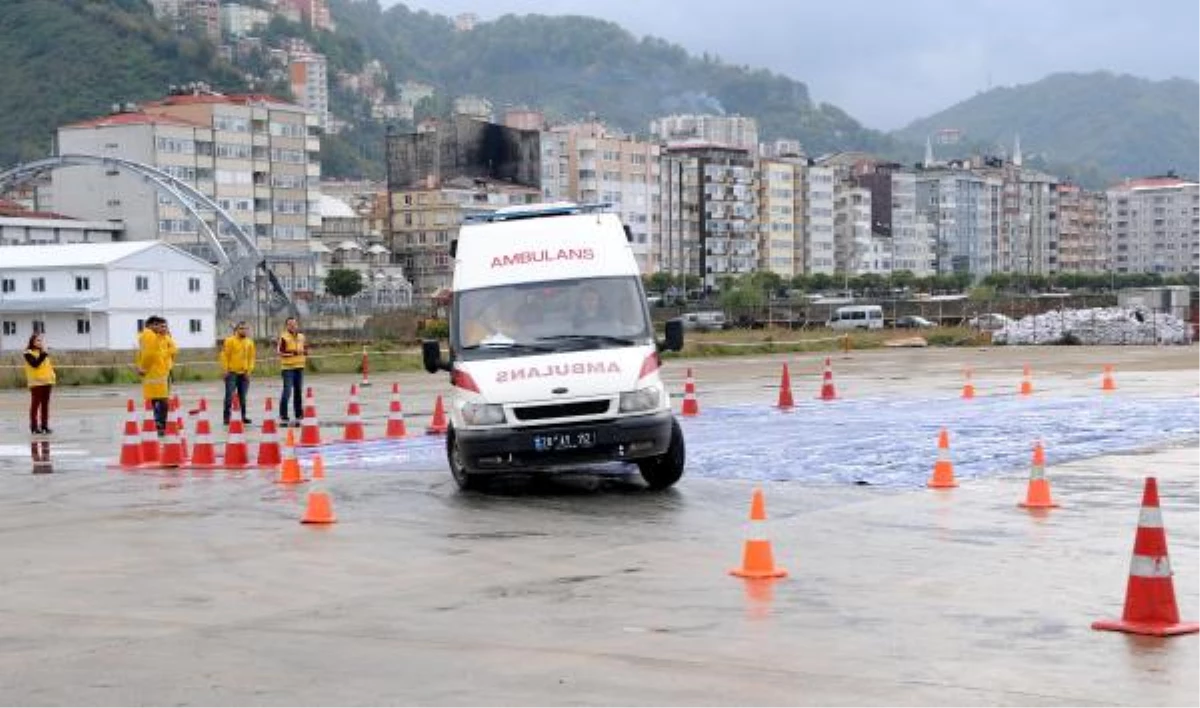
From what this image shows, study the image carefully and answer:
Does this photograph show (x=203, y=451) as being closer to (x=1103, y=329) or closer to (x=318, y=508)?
(x=318, y=508)

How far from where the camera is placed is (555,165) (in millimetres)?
165375

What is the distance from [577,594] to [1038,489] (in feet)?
19.2

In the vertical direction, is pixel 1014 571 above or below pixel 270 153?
below

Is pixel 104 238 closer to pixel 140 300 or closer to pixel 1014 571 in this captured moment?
pixel 140 300

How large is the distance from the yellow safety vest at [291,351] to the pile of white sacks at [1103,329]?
49423 mm

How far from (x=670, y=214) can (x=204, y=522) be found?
169 meters

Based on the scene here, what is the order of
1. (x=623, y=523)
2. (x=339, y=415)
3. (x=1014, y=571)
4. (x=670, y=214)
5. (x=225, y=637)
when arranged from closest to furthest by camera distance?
(x=225, y=637), (x=1014, y=571), (x=623, y=523), (x=339, y=415), (x=670, y=214)

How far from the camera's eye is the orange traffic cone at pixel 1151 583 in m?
8.92

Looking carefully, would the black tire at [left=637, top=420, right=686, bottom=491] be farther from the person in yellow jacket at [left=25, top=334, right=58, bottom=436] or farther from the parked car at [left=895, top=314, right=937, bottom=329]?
the parked car at [left=895, top=314, right=937, bottom=329]

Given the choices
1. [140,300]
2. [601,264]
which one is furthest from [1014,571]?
[140,300]

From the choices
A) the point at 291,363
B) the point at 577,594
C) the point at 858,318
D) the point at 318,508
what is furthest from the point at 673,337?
the point at 858,318

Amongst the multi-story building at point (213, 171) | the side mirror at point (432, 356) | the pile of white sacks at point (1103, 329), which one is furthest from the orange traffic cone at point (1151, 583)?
the multi-story building at point (213, 171)

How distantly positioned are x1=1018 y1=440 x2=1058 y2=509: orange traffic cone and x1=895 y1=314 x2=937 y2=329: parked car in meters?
84.0

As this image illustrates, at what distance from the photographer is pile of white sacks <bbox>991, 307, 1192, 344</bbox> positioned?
69.6 meters
